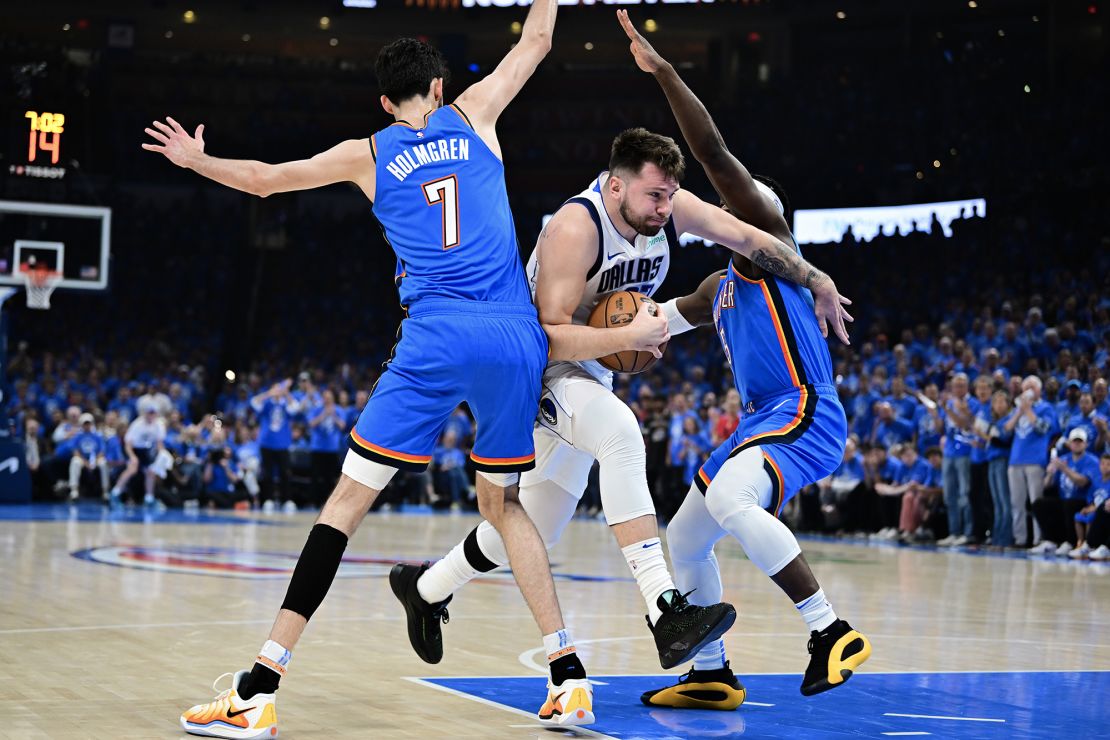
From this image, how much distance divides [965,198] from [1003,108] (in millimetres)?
2749

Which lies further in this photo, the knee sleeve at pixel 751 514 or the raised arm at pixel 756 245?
the raised arm at pixel 756 245

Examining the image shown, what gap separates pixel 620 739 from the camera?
14.8 ft

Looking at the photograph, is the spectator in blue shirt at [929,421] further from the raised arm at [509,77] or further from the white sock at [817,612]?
the raised arm at [509,77]

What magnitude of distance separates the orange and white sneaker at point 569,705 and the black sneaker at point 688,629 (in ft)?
0.99

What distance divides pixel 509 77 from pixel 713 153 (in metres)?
0.85

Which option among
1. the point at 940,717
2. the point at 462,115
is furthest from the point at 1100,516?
the point at 462,115

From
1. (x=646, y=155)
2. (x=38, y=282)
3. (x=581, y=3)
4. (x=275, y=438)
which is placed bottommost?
(x=275, y=438)

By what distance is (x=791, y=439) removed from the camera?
17.3 feet

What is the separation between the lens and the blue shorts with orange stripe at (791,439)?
5.20 meters

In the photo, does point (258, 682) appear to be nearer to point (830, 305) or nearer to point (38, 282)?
point (830, 305)

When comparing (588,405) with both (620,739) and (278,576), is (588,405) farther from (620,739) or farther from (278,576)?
(278,576)

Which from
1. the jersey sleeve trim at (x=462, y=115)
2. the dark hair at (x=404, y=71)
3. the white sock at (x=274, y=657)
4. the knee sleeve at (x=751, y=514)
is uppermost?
the dark hair at (x=404, y=71)

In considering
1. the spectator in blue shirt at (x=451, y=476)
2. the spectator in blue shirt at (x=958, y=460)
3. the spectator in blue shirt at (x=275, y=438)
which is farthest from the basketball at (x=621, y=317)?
the spectator in blue shirt at (x=451, y=476)

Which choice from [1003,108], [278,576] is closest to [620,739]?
[278,576]
